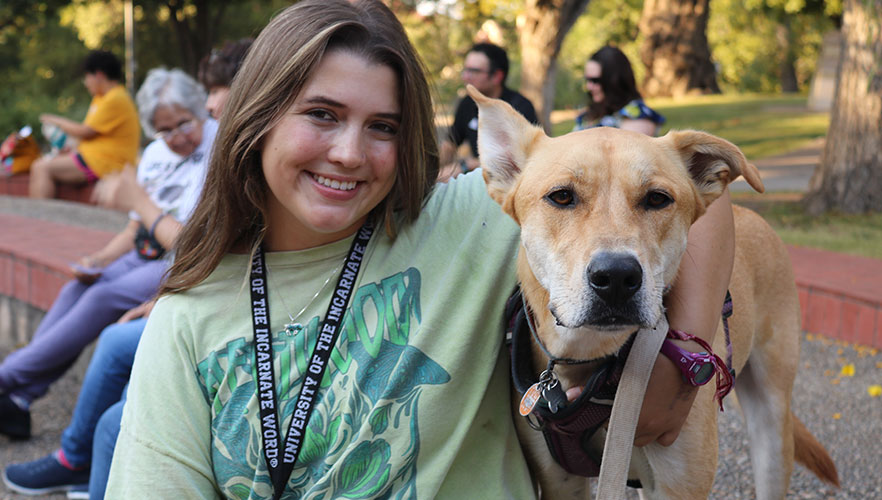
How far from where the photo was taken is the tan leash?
74.4 inches

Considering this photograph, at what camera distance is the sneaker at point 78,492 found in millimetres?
3957

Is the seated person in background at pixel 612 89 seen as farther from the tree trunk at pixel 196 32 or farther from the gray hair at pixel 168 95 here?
the tree trunk at pixel 196 32

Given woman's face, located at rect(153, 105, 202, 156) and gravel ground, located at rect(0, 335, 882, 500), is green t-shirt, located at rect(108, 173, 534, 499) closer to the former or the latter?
gravel ground, located at rect(0, 335, 882, 500)

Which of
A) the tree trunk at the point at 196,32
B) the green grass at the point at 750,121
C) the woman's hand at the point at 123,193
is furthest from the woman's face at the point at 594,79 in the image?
the tree trunk at the point at 196,32

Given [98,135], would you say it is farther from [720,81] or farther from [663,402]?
[720,81]

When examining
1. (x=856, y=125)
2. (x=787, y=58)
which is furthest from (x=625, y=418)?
(x=787, y=58)

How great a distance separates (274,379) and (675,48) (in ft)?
73.2

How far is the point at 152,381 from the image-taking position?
205cm

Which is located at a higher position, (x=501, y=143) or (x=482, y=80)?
(x=501, y=143)

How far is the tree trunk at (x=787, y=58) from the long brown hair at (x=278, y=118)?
3194cm

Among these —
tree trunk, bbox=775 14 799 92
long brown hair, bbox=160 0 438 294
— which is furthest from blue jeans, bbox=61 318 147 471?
tree trunk, bbox=775 14 799 92

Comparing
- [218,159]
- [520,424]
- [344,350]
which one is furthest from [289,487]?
[218,159]

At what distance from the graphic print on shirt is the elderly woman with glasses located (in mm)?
2342

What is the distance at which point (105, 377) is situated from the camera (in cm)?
361
